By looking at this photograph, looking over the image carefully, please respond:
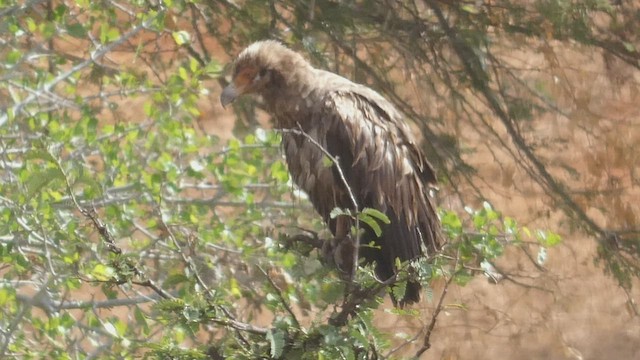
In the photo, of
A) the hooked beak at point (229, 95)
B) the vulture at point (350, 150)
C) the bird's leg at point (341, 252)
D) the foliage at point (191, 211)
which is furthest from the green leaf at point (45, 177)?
the hooked beak at point (229, 95)

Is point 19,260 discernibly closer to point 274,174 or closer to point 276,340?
point 274,174

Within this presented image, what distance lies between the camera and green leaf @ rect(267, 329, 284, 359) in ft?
6.72

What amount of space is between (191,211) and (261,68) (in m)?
0.58

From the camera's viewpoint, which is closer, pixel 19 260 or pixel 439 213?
pixel 19 260

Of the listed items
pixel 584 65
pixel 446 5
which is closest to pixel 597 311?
pixel 584 65

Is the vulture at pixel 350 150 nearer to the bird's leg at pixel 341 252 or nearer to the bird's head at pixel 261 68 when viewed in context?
the bird's head at pixel 261 68

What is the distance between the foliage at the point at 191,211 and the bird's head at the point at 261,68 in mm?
113

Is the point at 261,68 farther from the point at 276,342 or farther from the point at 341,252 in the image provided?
the point at 276,342

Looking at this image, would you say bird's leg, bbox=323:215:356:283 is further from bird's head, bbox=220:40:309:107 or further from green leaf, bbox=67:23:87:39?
green leaf, bbox=67:23:87:39

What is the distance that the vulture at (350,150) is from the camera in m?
3.60

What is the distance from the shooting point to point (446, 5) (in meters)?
4.80

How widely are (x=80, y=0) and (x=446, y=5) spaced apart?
193cm

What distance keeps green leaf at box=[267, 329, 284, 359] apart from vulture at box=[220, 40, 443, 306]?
143 cm

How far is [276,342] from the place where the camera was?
2061 mm
